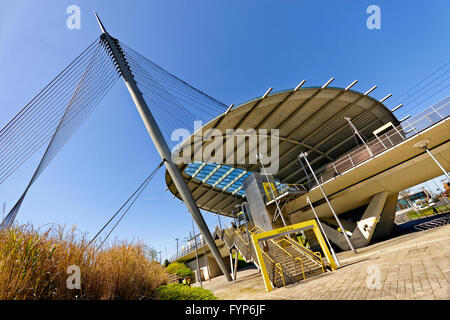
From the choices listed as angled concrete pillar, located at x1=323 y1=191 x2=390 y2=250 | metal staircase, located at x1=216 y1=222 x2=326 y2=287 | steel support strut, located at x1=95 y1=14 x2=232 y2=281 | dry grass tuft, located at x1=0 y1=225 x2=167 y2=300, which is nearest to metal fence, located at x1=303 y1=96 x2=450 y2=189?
angled concrete pillar, located at x1=323 y1=191 x2=390 y2=250

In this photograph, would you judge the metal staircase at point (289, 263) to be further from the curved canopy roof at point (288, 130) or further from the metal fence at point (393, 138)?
the curved canopy roof at point (288, 130)

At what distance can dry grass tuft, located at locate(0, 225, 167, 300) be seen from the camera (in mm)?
2180

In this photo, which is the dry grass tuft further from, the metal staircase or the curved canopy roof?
the curved canopy roof

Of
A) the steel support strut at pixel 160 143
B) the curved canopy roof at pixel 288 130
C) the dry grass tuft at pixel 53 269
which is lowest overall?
the dry grass tuft at pixel 53 269

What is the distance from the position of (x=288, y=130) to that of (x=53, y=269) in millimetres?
21939

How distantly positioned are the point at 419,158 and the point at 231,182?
2134 centimetres

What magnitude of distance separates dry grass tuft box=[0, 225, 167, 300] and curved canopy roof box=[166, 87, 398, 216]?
1423 centimetres

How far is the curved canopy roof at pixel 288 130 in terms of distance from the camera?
1738 cm

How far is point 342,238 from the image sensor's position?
64.6 feet

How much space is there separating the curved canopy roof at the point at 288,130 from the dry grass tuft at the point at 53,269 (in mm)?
14229

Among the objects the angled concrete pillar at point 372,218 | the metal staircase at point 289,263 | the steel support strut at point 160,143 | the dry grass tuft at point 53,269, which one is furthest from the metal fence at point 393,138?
the dry grass tuft at point 53,269

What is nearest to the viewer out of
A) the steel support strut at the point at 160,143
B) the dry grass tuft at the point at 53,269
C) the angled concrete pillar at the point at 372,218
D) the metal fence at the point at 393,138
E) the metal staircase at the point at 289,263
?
the dry grass tuft at the point at 53,269
